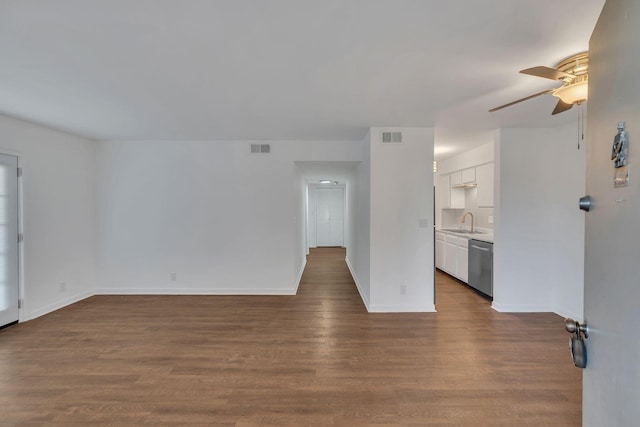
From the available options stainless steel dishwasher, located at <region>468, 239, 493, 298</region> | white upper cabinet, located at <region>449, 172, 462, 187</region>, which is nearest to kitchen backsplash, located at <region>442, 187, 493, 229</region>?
white upper cabinet, located at <region>449, 172, 462, 187</region>

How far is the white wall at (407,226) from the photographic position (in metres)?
4.03

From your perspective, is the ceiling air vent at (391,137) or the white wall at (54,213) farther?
the ceiling air vent at (391,137)

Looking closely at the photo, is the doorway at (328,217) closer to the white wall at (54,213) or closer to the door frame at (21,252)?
the white wall at (54,213)

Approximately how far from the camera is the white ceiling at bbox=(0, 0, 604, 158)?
1.65 metres

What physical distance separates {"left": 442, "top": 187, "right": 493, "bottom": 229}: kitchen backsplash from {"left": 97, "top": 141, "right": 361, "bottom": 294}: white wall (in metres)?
2.89

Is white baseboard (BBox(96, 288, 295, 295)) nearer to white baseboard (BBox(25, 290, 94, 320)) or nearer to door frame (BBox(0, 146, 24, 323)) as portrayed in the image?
white baseboard (BBox(25, 290, 94, 320))

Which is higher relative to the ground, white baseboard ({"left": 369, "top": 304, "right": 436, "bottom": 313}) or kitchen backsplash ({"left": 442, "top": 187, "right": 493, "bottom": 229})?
kitchen backsplash ({"left": 442, "top": 187, "right": 493, "bottom": 229})

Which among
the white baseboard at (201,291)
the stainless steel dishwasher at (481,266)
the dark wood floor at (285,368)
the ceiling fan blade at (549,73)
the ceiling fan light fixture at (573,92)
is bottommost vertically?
the dark wood floor at (285,368)

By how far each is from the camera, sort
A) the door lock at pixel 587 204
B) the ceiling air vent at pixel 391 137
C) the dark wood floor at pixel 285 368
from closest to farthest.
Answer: the door lock at pixel 587 204 < the dark wood floor at pixel 285 368 < the ceiling air vent at pixel 391 137

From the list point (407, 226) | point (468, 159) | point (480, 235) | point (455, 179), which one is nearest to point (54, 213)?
point (407, 226)

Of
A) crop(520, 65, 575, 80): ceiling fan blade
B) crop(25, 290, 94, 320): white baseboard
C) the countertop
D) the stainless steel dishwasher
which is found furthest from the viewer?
Answer: the countertop

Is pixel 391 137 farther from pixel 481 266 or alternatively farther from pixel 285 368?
pixel 285 368

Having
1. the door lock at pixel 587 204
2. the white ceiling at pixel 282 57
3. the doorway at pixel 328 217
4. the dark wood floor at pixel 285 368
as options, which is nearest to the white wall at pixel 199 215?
the dark wood floor at pixel 285 368

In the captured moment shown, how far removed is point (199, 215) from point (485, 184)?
16.4ft
